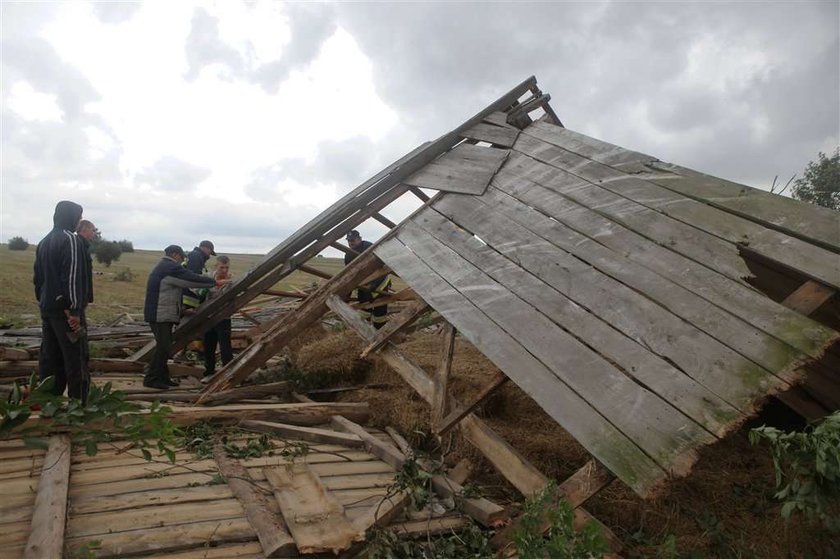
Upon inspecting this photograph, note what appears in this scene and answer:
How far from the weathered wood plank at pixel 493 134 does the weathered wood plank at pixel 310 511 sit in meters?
4.00

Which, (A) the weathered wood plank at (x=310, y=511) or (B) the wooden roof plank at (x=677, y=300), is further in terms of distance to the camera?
(A) the weathered wood plank at (x=310, y=511)

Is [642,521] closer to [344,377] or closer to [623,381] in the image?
[623,381]

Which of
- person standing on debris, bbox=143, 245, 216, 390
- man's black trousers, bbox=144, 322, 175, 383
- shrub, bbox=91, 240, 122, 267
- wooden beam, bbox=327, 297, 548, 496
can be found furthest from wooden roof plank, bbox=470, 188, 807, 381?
shrub, bbox=91, 240, 122, 267

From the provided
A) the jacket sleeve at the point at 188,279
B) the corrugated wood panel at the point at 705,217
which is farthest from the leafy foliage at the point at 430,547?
the jacket sleeve at the point at 188,279

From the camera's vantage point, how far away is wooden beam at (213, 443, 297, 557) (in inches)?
118

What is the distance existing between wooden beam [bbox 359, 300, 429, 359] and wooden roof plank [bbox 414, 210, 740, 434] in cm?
57

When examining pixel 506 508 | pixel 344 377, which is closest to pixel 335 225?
pixel 344 377

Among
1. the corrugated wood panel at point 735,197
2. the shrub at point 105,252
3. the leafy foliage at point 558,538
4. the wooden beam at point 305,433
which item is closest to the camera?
the leafy foliage at point 558,538

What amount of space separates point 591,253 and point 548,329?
0.78 metres

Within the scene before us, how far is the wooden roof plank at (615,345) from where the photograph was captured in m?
2.57

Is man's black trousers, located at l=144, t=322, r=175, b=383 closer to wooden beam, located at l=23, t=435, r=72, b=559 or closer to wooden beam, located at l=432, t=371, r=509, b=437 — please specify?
wooden beam, located at l=23, t=435, r=72, b=559

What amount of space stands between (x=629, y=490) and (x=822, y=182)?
46.8ft

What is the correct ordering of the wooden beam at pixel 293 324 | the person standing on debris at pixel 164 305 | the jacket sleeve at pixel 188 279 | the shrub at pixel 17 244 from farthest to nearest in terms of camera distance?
the shrub at pixel 17 244
the jacket sleeve at pixel 188 279
the person standing on debris at pixel 164 305
the wooden beam at pixel 293 324

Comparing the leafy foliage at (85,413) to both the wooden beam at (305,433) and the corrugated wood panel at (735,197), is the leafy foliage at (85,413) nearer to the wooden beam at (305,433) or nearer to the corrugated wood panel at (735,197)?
the wooden beam at (305,433)
